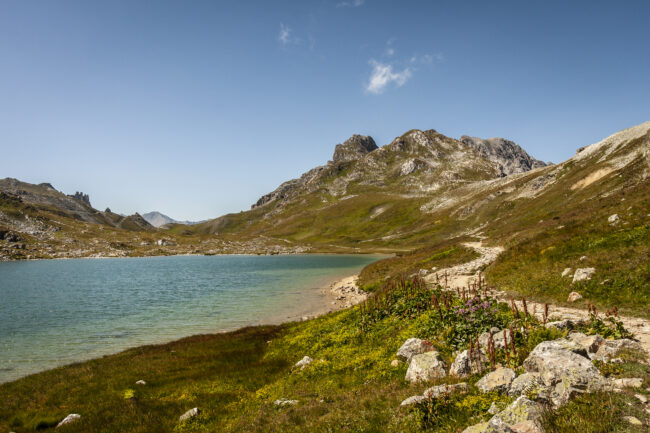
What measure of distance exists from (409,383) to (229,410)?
854 cm

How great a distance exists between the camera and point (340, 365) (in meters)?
17.1

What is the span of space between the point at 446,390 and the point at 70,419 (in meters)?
17.8

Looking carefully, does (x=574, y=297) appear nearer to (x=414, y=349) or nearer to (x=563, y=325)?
(x=563, y=325)

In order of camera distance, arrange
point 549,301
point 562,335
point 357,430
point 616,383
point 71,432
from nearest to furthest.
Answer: point 616,383 → point 357,430 → point 562,335 → point 71,432 → point 549,301

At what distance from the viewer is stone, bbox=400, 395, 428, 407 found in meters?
9.45

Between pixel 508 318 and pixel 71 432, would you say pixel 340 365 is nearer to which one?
pixel 508 318

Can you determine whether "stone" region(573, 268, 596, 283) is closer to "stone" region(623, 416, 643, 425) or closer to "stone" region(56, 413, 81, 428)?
"stone" region(623, 416, 643, 425)

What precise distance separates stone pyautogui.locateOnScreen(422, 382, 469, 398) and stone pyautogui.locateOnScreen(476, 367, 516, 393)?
0.46m

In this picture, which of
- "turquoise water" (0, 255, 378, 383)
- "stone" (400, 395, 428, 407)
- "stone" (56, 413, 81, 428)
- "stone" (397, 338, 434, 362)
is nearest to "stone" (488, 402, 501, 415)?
"stone" (400, 395, 428, 407)

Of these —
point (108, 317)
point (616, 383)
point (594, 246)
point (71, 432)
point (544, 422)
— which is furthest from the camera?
point (108, 317)

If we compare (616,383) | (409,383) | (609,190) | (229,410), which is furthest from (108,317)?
(609,190)

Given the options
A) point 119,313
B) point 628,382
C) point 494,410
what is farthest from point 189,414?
point 119,313

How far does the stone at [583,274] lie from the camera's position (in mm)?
21328

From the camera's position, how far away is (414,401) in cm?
960
